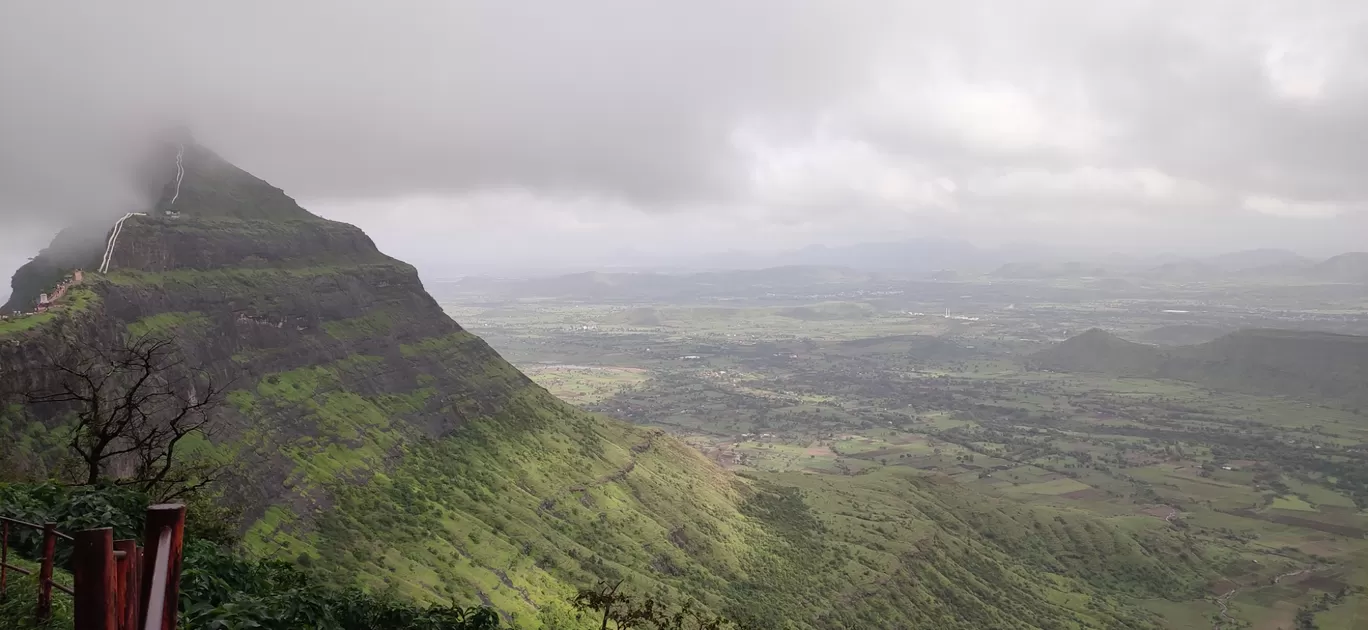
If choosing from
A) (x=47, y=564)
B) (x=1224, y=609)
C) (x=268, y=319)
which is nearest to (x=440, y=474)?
(x=268, y=319)

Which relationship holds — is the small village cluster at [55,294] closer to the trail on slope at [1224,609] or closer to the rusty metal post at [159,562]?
the rusty metal post at [159,562]

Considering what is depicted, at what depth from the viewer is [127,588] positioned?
798 cm

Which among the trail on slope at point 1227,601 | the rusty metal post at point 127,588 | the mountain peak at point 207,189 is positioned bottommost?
the trail on slope at point 1227,601

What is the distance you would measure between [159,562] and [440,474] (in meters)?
98.0

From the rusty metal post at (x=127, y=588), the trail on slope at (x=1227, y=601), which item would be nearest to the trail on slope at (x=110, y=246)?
the rusty metal post at (x=127, y=588)

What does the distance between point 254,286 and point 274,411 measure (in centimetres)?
2256

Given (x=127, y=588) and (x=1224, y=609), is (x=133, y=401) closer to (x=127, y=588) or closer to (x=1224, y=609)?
(x=127, y=588)

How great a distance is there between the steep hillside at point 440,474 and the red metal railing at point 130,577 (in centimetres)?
5380

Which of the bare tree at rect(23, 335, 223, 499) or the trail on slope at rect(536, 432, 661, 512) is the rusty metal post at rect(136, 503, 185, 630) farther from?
the trail on slope at rect(536, 432, 661, 512)

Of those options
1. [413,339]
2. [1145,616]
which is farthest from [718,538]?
[1145,616]

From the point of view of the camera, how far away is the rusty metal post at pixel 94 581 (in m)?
6.96

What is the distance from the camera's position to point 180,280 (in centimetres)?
8888

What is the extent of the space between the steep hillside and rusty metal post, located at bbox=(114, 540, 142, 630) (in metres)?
53.8

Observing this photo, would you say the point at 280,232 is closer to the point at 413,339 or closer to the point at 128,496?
the point at 413,339
